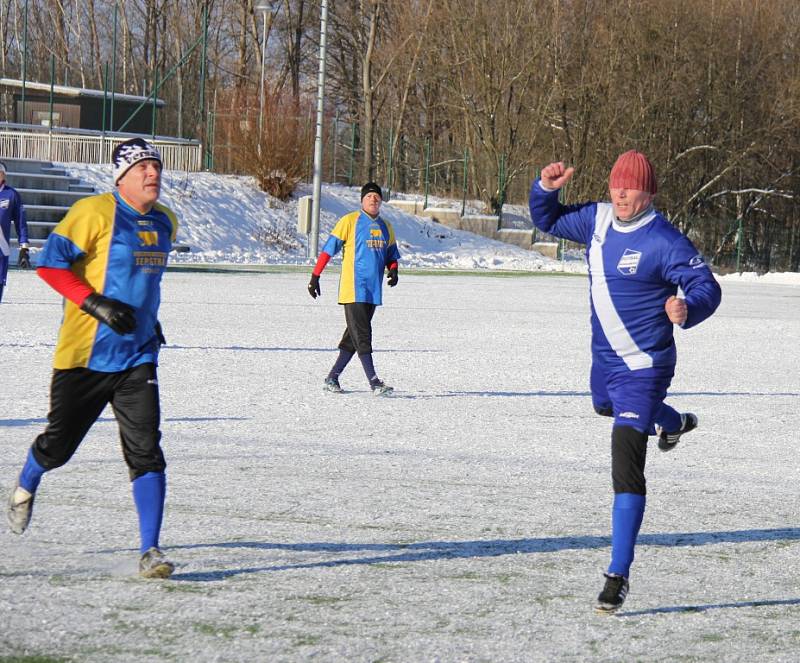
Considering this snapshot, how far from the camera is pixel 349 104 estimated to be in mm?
61938

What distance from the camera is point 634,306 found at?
530cm

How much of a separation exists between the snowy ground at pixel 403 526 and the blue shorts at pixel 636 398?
0.69 metres

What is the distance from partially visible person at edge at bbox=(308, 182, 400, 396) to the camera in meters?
11.1

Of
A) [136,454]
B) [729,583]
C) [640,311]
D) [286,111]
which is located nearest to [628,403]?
[640,311]

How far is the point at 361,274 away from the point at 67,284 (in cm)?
608

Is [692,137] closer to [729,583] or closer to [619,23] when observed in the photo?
[619,23]

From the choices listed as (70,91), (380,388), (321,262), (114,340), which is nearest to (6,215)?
(321,262)

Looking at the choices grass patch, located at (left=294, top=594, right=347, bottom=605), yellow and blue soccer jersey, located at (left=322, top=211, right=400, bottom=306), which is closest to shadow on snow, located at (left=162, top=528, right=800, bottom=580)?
grass patch, located at (left=294, top=594, right=347, bottom=605)

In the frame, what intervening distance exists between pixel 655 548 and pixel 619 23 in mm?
43930

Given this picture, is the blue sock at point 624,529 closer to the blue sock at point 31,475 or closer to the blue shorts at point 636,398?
the blue shorts at point 636,398

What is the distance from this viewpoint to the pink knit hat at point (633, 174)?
5.21 m

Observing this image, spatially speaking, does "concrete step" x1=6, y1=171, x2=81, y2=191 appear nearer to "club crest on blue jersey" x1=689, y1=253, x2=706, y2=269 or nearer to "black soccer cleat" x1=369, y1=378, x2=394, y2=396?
"black soccer cleat" x1=369, y1=378, x2=394, y2=396

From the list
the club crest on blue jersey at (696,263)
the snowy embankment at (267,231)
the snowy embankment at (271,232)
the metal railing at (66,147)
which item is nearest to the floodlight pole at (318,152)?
the snowy embankment at (271,232)

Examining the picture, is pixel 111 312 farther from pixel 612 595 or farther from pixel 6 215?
pixel 6 215
